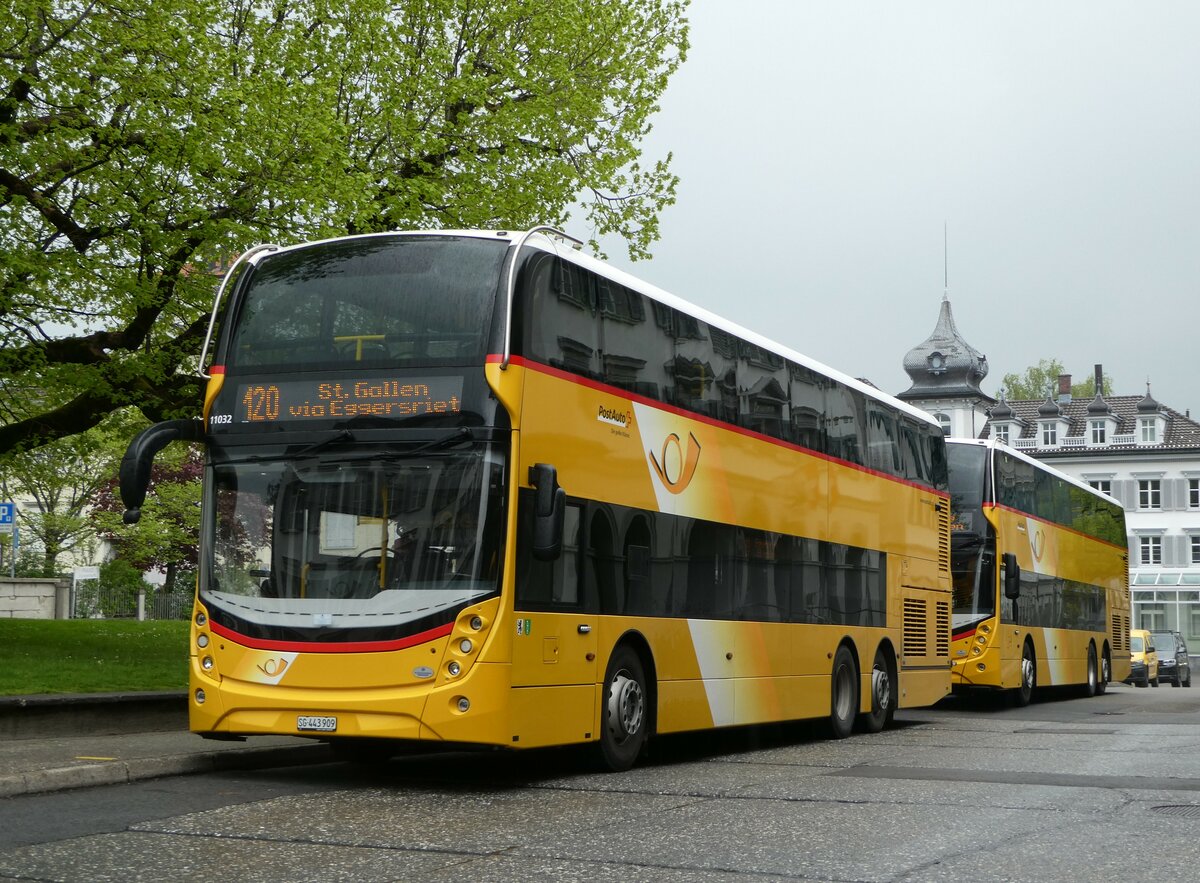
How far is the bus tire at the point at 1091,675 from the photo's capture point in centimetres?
3319

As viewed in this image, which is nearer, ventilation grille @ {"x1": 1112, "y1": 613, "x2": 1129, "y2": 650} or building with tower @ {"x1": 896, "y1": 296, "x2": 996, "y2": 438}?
ventilation grille @ {"x1": 1112, "y1": 613, "x2": 1129, "y2": 650}

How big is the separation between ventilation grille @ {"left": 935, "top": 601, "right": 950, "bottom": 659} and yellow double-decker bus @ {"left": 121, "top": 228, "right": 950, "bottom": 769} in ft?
28.2

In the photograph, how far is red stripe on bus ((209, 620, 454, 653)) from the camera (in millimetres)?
10883

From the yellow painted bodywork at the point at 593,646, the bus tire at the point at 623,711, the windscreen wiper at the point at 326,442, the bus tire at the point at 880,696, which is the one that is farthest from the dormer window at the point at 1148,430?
the windscreen wiper at the point at 326,442

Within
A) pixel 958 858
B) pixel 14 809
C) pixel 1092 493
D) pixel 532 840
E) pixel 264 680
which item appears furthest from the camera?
pixel 1092 493

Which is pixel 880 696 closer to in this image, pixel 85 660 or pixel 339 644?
pixel 339 644

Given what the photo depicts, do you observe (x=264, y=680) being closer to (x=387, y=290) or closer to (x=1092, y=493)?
(x=387, y=290)

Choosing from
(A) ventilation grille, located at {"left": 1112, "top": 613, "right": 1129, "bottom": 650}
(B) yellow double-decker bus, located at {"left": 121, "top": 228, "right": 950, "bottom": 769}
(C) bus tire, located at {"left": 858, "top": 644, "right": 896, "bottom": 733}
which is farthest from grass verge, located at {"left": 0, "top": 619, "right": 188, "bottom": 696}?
(A) ventilation grille, located at {"left": 1112, "top": 613, "right": 1129, "bottom": 650}

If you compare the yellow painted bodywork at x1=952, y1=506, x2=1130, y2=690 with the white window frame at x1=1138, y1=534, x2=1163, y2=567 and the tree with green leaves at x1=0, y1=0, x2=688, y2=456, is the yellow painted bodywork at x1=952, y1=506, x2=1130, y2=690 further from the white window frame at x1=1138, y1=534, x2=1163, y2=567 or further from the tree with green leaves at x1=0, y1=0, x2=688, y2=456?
the white window frame at x1=1138, y1=534, x2=1163, y2=567

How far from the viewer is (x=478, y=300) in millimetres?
11320

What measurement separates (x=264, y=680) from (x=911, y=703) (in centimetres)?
1108

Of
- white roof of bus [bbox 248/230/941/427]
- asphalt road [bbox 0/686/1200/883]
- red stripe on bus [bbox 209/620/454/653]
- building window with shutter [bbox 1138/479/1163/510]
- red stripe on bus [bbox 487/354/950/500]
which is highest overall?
building window with shutter [bbox 1138/479/1163/510]

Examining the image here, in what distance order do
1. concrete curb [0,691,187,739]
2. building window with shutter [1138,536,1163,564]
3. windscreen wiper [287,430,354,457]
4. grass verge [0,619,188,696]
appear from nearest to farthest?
windscreen wiper [287,430,354,457] → concrete curb [0,691,187,739] → grass verge [0,619,188,696] → building window with shutter [1138,536,1163,564]

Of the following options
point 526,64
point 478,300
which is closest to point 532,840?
point 478,300
